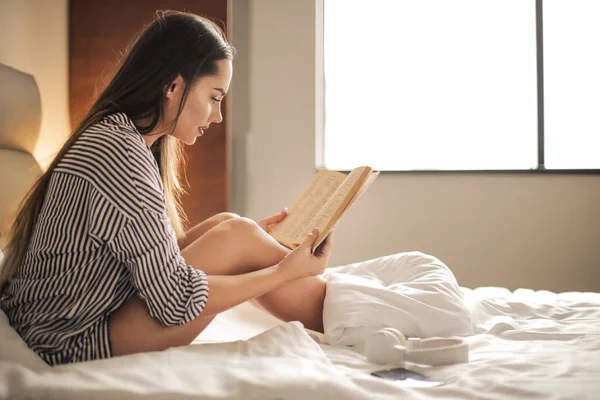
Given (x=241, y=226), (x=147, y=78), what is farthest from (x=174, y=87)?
(x=241, y=226)

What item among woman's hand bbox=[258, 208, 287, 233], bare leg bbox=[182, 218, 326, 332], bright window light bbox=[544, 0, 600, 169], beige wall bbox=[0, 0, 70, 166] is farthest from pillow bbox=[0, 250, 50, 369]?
bright window light bbox=[544, 0, 600, 169]

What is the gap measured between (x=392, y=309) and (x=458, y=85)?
2.14m

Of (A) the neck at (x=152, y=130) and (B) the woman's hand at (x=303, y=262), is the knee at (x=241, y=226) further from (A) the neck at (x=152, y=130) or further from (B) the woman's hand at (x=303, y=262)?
(A) the neck at (x=152, y=130)

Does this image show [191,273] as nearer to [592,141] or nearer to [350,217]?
[350,217]

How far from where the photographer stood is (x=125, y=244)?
3.14 feet

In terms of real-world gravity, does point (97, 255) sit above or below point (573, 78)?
below

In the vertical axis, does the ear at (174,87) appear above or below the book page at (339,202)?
above

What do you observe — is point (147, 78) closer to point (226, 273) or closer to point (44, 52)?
point (226, 273)

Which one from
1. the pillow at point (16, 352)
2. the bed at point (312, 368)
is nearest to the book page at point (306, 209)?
the bed at point (312, 368)

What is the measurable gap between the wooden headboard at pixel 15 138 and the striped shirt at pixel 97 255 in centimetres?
94

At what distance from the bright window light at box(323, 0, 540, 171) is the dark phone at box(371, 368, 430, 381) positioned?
6.62ft

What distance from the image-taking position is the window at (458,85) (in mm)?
2793

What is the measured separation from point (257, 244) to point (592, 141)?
7.22 ft

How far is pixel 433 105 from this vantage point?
3137 millimetres
